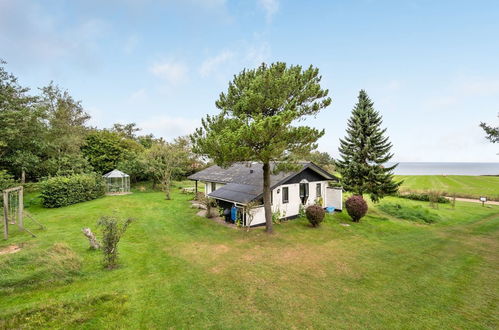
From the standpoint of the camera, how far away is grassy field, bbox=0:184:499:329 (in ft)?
15.5

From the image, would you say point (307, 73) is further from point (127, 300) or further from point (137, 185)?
point (137, 185)

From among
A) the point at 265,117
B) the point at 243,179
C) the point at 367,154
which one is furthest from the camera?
the point at 367,154

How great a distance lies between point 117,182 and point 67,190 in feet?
25.9

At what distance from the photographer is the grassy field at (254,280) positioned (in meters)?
4.71

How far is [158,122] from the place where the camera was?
3569cm

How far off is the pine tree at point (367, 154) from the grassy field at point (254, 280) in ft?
20.2

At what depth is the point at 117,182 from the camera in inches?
985

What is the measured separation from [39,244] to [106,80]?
1584 centimetres

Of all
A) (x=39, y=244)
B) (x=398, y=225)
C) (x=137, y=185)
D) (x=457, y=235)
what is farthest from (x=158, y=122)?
(x=457, y=235)

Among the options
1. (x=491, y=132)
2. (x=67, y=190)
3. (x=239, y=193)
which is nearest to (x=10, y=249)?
(x=239, y=193)

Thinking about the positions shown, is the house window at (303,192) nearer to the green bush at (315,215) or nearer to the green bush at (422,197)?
the green bush at (315,215)

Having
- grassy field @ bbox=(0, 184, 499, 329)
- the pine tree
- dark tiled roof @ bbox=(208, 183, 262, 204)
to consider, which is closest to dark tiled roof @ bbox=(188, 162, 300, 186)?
dark tiled roof @ bbox=(208, 183, 262, 204)

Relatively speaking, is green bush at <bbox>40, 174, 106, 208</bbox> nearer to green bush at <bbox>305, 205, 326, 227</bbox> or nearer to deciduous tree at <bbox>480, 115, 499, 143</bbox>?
green bush at <bbox>305, 205, 326, 227</bbox>

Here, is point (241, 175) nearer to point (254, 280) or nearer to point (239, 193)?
point (239, 193)
